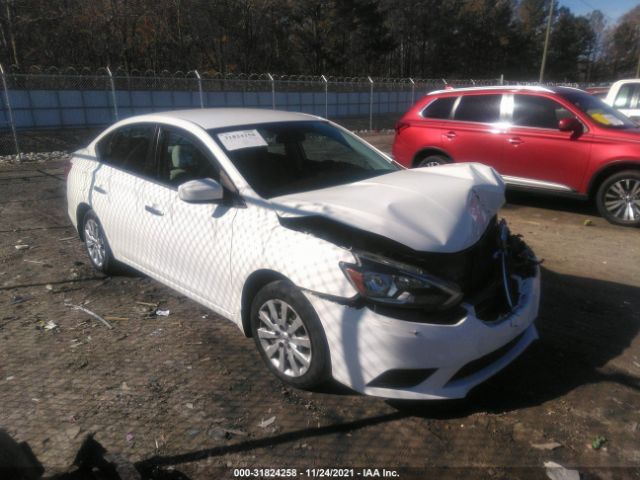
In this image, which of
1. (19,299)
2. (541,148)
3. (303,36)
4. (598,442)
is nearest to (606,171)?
Result: (541,148)

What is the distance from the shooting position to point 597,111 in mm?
6949

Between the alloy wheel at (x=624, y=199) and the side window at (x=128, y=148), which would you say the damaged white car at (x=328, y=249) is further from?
the alloy wheel at (x=624, y=199)

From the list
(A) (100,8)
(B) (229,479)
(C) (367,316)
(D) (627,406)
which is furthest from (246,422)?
(A) (100,8)

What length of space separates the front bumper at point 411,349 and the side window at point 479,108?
5.34 meters

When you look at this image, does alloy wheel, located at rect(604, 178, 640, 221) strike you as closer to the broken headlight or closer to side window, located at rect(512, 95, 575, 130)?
side window, located at rect(512, 95, 575, 130)

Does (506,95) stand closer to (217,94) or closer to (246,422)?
(246,422)

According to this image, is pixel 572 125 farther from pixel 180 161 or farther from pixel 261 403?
pixel 261 403

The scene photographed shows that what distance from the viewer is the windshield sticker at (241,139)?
3631 mm

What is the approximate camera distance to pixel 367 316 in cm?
A: 262

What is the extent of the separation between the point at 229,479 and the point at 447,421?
1245mm

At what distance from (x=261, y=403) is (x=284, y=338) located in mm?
414

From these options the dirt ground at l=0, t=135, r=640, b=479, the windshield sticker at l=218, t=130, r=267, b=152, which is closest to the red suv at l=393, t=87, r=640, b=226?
the dirt ground at l=0, t=135, r=640, b=479

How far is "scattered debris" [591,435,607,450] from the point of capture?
2.63m

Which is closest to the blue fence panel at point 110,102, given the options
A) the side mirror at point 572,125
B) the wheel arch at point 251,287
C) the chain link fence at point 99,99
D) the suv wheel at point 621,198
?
the chain link fence at point 99,99
